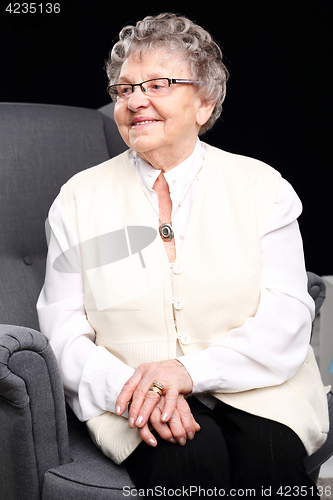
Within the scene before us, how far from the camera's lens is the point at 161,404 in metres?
1.18

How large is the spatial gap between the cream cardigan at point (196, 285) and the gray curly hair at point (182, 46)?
0.25m

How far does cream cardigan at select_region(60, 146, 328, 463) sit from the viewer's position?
52.2 inches

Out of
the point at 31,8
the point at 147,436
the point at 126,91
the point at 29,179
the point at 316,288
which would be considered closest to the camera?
the point at 147,436

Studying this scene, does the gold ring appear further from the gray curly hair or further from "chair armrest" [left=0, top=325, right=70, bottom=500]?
the gray curly hair

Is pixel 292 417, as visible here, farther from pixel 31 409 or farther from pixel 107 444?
pixel 31 409

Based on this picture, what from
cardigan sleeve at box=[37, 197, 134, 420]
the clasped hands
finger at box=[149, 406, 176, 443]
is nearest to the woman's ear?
cardigan sleeve at box=[37, 197, 134, 420]

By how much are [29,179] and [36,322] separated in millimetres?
448

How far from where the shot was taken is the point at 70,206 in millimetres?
1451

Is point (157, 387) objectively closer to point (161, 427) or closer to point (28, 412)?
point (161, 427)

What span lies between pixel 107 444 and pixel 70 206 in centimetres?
60

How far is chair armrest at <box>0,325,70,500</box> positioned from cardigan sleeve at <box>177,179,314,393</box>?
0.98 feet

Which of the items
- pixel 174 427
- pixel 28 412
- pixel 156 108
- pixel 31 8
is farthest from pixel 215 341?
pixel 31 8

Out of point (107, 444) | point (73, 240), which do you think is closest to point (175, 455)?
point (107, 444)

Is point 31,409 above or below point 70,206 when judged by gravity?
below
